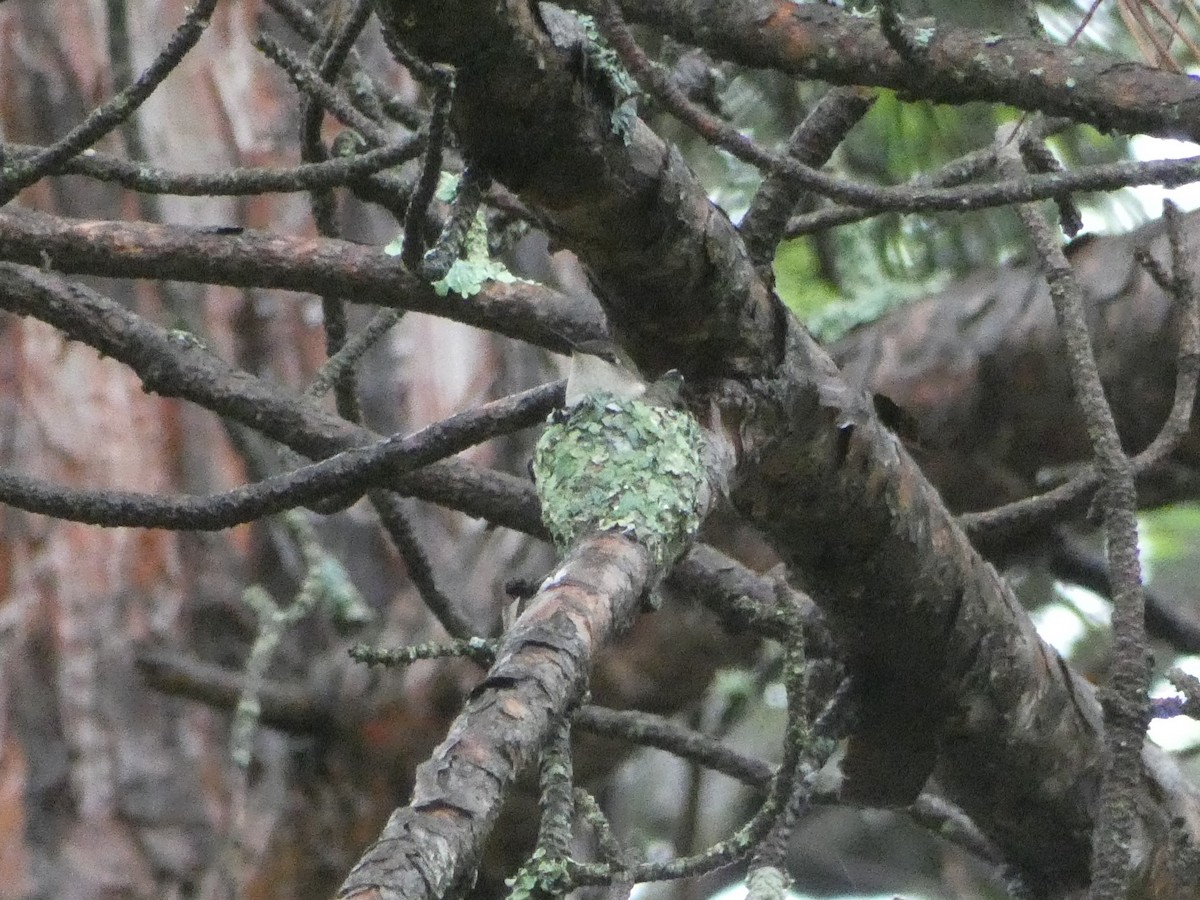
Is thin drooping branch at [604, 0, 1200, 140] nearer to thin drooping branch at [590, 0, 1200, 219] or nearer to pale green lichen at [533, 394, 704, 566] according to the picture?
thin drooping branch at [590, 0, 1200, 219]

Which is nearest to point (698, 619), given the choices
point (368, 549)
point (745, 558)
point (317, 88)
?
point (745, 558)

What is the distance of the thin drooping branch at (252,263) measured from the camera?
2.85ft

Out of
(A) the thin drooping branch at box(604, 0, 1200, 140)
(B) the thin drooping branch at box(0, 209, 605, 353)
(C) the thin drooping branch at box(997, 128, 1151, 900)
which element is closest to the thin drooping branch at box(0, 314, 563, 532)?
(B) the thin drooping branch at box(0, 209, 605, 353)

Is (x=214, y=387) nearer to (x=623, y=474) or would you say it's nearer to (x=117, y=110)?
(x=117, y=110)

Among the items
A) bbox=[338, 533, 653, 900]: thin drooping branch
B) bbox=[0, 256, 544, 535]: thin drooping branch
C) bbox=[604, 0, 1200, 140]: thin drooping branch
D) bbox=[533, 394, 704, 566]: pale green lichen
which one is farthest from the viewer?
bbox=[0, 256, 544, 535]: thin drooping branch

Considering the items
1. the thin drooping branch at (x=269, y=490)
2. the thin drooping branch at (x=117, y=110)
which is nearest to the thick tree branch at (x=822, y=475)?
the thin drooping branch at (x=269, y=490)

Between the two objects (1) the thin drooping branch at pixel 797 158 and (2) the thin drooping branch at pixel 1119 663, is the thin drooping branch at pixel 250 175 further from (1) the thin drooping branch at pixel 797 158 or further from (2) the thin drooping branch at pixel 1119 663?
(2) the thin drooping branch at pixel 1119 663

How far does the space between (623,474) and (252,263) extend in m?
0.39

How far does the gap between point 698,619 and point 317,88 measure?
109cm

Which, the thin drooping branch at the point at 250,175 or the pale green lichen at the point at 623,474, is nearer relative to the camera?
the pale green lichen at the point at 623,474

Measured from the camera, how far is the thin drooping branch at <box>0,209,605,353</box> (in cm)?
87

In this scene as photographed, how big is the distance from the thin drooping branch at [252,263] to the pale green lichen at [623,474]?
7.5 inches

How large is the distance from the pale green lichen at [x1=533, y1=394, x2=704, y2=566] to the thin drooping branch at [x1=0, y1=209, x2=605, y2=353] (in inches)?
7.5

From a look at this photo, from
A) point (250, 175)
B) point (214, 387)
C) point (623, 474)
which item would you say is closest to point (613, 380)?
point (623, 474)
